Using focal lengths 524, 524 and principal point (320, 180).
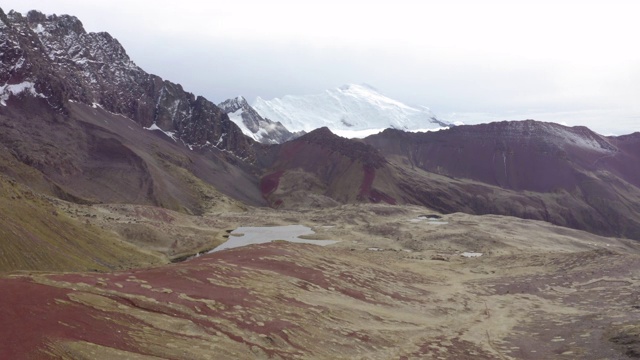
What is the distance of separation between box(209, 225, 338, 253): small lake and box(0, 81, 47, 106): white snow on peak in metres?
70.4

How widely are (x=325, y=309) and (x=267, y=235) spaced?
70.8 meters

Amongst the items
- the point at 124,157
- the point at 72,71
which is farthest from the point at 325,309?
the point at 72,71

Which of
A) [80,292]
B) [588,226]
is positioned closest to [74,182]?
[80,292]

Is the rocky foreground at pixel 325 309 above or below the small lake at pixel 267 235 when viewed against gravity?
above

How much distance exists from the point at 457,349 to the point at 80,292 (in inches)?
840

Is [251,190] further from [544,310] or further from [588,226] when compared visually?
[544,310]

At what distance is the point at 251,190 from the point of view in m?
184

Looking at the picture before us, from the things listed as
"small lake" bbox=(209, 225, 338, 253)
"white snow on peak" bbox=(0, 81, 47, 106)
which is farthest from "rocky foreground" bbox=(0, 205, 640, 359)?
"white snow on peak" bbox=(0, 81, 47, 106)

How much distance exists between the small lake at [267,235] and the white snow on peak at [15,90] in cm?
7043

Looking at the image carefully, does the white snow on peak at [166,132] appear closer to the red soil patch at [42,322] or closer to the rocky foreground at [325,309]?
the rocky foreground at [325,309]

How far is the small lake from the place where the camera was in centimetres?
9479

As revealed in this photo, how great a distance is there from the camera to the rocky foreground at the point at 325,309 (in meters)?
21.7

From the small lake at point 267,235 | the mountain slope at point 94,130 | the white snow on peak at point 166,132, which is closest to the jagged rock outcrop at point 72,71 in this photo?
the mountain slope at point 94,130

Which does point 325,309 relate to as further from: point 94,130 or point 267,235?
point 94,130
